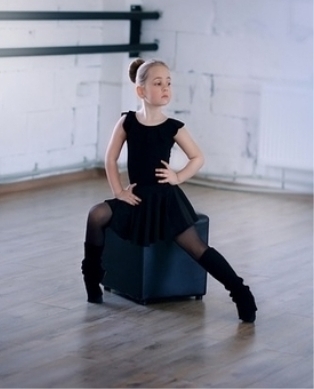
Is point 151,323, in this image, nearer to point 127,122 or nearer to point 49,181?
point 127,122

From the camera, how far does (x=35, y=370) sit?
308 cm

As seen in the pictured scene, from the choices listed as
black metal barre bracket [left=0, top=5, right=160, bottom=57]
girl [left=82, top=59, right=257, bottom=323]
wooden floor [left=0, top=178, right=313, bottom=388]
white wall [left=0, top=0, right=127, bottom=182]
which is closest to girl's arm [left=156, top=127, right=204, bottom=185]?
girl [left=82, top=59, right=257, bottom=323]

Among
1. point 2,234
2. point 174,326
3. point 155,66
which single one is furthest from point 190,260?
→ point 2,234

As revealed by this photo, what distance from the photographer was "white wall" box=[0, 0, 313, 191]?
19.8ft

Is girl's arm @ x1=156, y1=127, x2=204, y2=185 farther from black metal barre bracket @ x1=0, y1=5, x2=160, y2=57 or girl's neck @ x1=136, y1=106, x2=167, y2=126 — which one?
black metal barre bracket @ x1=0, y1=5, x2=160, y2=57

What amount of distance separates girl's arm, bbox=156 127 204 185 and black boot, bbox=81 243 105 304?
14.2 inches

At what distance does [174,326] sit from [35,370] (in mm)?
675

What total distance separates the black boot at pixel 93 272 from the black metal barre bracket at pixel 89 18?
2194 mm

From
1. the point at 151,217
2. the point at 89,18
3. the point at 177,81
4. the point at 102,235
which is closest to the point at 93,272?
the point at 102,235

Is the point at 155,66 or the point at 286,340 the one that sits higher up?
the point at 155,66

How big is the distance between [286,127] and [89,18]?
1.38 meters

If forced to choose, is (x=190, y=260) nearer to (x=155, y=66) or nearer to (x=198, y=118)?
(x=155, y=66)

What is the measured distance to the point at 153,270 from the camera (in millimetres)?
3785

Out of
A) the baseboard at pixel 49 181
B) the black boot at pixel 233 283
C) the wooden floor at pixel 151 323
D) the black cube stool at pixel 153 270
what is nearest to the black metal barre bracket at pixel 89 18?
the baseboard at pixel 49 181
